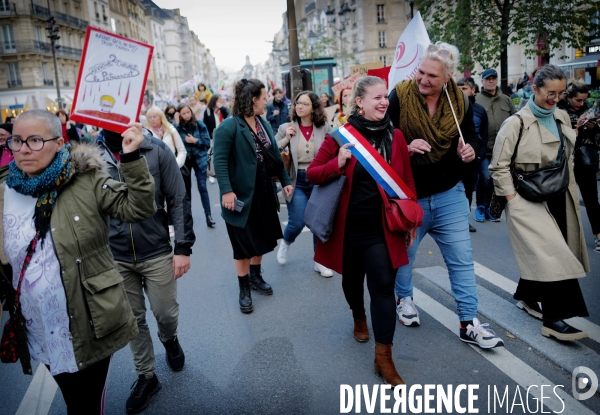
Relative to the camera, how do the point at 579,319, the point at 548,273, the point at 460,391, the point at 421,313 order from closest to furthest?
1. the point at 460,391
2. the point at 548,273
3. the point at 579,319
4. the point at 421,313

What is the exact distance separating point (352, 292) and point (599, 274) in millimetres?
2942

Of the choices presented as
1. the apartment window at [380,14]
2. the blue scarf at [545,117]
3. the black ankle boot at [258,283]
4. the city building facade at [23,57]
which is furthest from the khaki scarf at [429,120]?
the apartment window at [380,14]

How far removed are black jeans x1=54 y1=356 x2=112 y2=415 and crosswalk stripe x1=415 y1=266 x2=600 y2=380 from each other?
288 centimetres

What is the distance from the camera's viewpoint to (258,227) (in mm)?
4898

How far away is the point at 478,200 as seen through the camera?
7.84 meters

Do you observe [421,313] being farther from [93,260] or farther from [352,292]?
[93,260]

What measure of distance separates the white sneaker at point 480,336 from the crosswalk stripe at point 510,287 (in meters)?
0.75

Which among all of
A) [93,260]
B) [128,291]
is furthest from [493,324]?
[93,260]

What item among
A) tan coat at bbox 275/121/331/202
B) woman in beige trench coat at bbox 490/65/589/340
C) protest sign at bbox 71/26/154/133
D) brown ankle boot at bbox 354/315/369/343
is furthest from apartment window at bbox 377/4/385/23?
protest sign at bbox 71/26/154/133

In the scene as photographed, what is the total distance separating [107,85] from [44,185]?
0.53 metres

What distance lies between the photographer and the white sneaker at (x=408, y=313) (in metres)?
4.26

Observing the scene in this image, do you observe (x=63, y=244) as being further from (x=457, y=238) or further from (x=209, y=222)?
(x=209, y=222)

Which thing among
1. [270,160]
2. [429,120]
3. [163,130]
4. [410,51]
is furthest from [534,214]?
[163,130]

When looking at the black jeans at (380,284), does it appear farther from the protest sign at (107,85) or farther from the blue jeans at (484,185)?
the blue jeans at (484,185)
